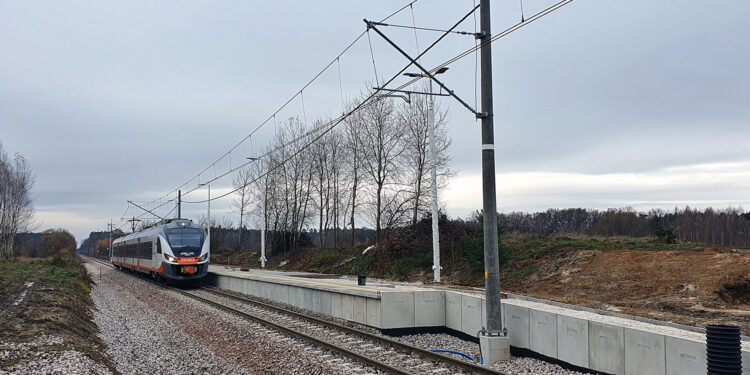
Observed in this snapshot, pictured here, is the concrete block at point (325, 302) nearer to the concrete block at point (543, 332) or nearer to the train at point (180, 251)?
the concrete block at point (543, 332)

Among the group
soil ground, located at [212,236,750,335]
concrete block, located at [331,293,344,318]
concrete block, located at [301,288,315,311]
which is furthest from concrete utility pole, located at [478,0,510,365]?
concrete block, located at [301,288,315,311]

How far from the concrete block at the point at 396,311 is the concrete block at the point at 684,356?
23.8ft

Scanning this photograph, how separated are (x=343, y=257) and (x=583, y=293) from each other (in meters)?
21.6

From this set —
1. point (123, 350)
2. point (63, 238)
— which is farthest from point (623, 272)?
point (63, 238)

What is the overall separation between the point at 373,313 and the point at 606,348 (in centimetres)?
709

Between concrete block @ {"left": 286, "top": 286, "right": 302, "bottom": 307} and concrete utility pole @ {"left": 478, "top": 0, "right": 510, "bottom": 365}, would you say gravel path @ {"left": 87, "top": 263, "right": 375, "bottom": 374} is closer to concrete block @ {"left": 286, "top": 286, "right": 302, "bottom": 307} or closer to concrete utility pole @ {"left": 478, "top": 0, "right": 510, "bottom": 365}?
concrete utility pole @ {"left": 478, "top": 0, "right": 510, "bottom": 365}

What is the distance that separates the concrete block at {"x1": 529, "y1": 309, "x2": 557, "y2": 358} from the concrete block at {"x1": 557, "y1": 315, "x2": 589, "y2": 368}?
155 millimetres

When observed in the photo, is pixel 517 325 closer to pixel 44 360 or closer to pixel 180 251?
pixel 44 360

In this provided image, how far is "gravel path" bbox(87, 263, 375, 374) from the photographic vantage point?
1112cm

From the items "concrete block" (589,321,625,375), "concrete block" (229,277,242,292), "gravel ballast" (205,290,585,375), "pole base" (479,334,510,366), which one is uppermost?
"concrete block" (589,321,625,375)

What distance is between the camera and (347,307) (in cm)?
1711

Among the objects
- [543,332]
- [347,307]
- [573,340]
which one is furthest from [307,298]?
[573,340]

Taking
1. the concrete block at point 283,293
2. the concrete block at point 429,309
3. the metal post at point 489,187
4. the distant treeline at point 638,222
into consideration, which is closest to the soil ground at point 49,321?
the concrete block at point 283,293

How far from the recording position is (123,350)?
13461mm
